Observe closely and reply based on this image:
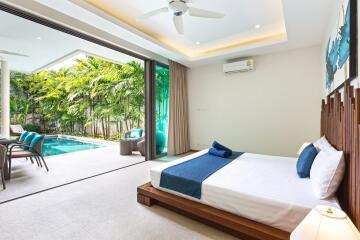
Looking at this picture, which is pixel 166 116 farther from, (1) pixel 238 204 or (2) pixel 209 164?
(1) pixel 238 204

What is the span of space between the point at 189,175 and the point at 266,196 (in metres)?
0.85

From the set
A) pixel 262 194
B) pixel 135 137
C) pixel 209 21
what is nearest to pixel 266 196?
pixel 262 194

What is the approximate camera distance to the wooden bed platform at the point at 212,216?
1572mm

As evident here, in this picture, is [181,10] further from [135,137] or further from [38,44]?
[135,137]

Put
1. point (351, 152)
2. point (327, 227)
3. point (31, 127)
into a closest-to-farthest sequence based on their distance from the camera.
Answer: point (327, 227) → point (351, 152) → point (31, 127)

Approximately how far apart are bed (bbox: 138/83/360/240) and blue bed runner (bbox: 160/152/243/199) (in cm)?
7

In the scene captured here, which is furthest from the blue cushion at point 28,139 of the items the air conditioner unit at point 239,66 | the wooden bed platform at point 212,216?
the air conditioner unit at point 239,66

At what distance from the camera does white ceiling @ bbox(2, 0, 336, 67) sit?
2547 millimetres

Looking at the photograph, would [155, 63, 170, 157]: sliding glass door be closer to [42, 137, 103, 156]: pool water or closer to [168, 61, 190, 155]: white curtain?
[168, 61, 190, 155]: white curtain

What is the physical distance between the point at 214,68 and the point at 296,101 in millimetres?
2143

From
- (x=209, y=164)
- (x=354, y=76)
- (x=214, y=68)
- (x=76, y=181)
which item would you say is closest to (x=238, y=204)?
(x=209, y=164)

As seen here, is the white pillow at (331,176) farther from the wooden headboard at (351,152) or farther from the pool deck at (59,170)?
the pool deck at (59,170)

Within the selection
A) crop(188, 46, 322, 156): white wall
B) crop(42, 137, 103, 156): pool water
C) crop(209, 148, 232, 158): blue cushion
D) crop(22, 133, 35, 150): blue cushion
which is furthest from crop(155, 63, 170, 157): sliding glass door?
crop(42, 137, 103, 156): pool water

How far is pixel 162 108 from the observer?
16.6 feet
